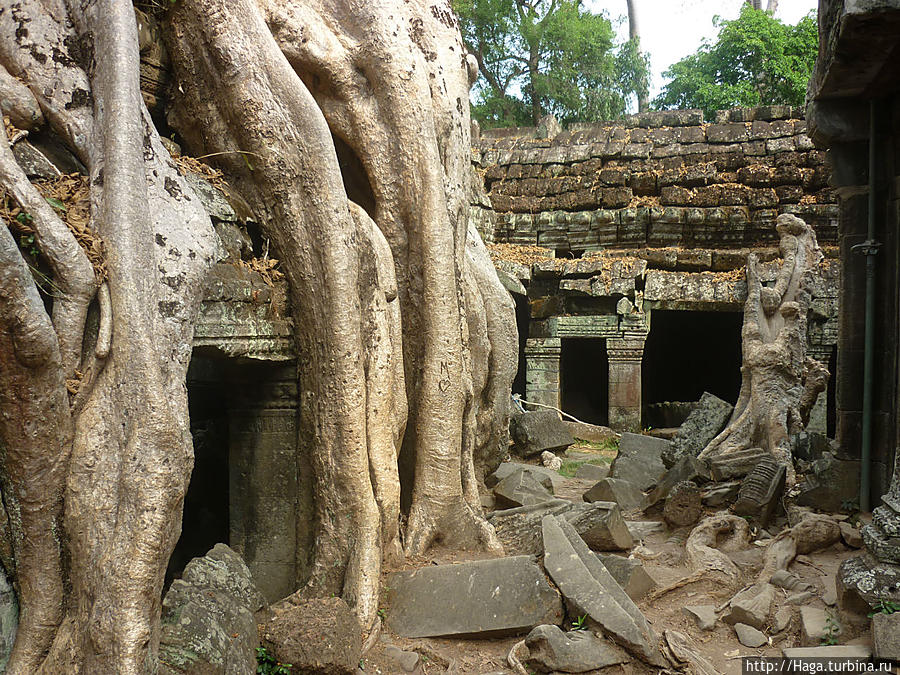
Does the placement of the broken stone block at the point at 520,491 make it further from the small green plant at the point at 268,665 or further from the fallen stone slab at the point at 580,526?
the small green plant at the point at 268,665

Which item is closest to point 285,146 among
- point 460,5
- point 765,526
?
point 765,526

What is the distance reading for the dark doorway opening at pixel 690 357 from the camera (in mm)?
13508

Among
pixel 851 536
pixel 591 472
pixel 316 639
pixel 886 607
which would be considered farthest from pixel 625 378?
pixel 316 639

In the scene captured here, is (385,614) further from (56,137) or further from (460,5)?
(460,5)

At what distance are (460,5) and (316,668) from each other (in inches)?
709

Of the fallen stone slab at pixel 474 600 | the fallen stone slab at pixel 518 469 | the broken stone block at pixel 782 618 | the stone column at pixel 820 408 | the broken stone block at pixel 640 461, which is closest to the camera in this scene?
the fallen stone slab at pixel 474 600

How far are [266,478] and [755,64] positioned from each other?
54.8ft

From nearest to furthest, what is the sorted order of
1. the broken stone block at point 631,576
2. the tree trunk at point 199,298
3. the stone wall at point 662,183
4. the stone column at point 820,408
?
the tree trunk at point 199,298, the broken stone block at point 631,576, the stone column at point 820,408, the stone wall at point 662,183

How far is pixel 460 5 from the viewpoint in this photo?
18125 millimetres

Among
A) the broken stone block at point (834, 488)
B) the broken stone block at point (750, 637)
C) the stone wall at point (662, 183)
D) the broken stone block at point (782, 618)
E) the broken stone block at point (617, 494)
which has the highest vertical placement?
the stone wall at point (662, 183)

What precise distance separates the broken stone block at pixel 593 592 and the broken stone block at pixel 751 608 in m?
0.63

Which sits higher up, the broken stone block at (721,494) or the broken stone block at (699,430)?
the broken stone block at (699,430)

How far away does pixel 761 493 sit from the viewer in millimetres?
5367

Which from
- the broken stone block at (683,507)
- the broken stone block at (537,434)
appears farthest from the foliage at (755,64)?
the broken stone block at (683,507)
